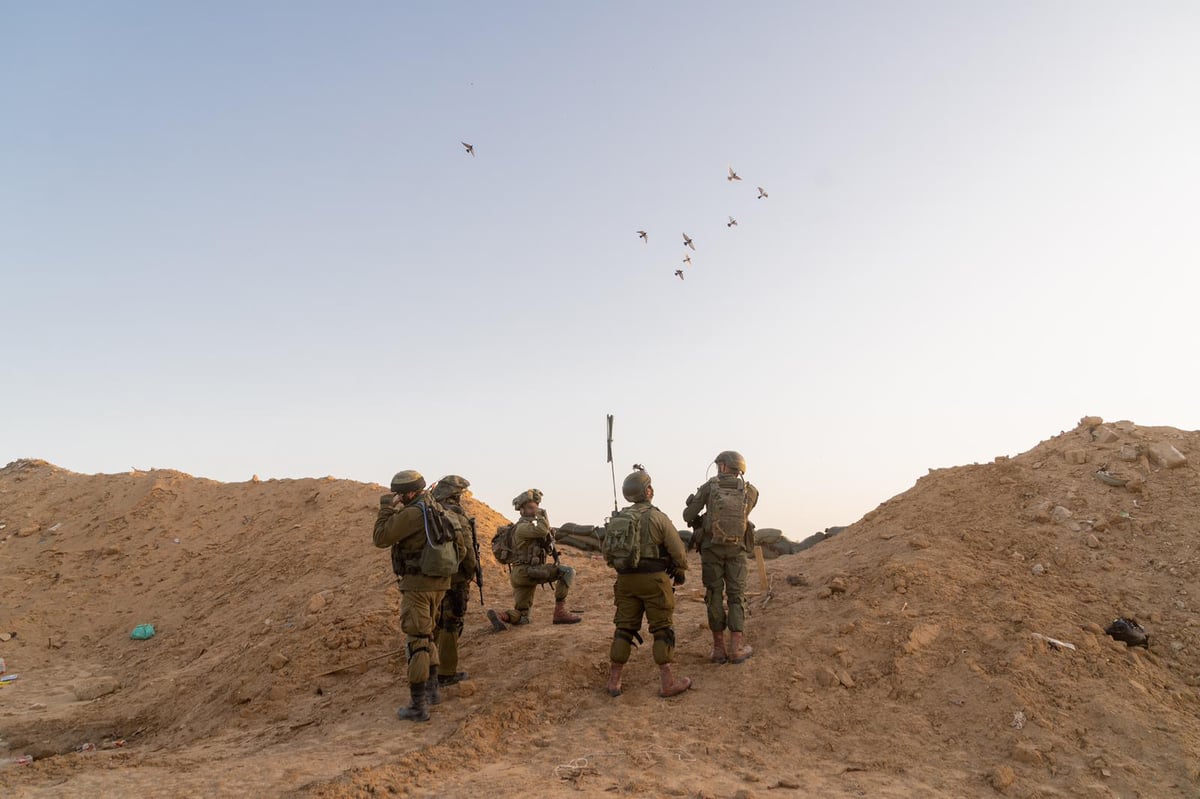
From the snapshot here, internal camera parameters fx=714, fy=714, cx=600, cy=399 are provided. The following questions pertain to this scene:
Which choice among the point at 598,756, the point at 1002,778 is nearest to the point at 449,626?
the point at 598,756

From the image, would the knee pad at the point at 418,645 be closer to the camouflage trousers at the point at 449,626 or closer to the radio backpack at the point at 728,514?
the camouflage trousers at the point at 449,626

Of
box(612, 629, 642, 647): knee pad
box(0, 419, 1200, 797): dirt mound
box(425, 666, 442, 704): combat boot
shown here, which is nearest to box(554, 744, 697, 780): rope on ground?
box(0, 419, 1200, 797): dirt mound

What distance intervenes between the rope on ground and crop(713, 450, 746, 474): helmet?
2.95 meters

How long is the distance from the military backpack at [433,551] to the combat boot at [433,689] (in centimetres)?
107

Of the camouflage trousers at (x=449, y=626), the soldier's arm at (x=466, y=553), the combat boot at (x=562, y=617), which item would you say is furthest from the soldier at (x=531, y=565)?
the camouflage trousers at (x=449, y=626)

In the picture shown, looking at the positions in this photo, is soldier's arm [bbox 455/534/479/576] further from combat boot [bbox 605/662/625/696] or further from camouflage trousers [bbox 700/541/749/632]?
camouflage trousers [bbox 700/541/749/632]

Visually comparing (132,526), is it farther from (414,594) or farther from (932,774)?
(932,774)

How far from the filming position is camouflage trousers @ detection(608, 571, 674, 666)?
676 cm

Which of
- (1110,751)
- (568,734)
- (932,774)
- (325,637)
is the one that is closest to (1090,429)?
(1110,751)

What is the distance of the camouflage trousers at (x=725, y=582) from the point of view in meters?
7.35

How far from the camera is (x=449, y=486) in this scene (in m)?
8.58

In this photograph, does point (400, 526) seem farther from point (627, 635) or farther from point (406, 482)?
point (627, 635)

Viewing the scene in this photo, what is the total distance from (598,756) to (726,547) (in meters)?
2.53

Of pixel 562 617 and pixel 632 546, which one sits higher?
pixel 632 546
